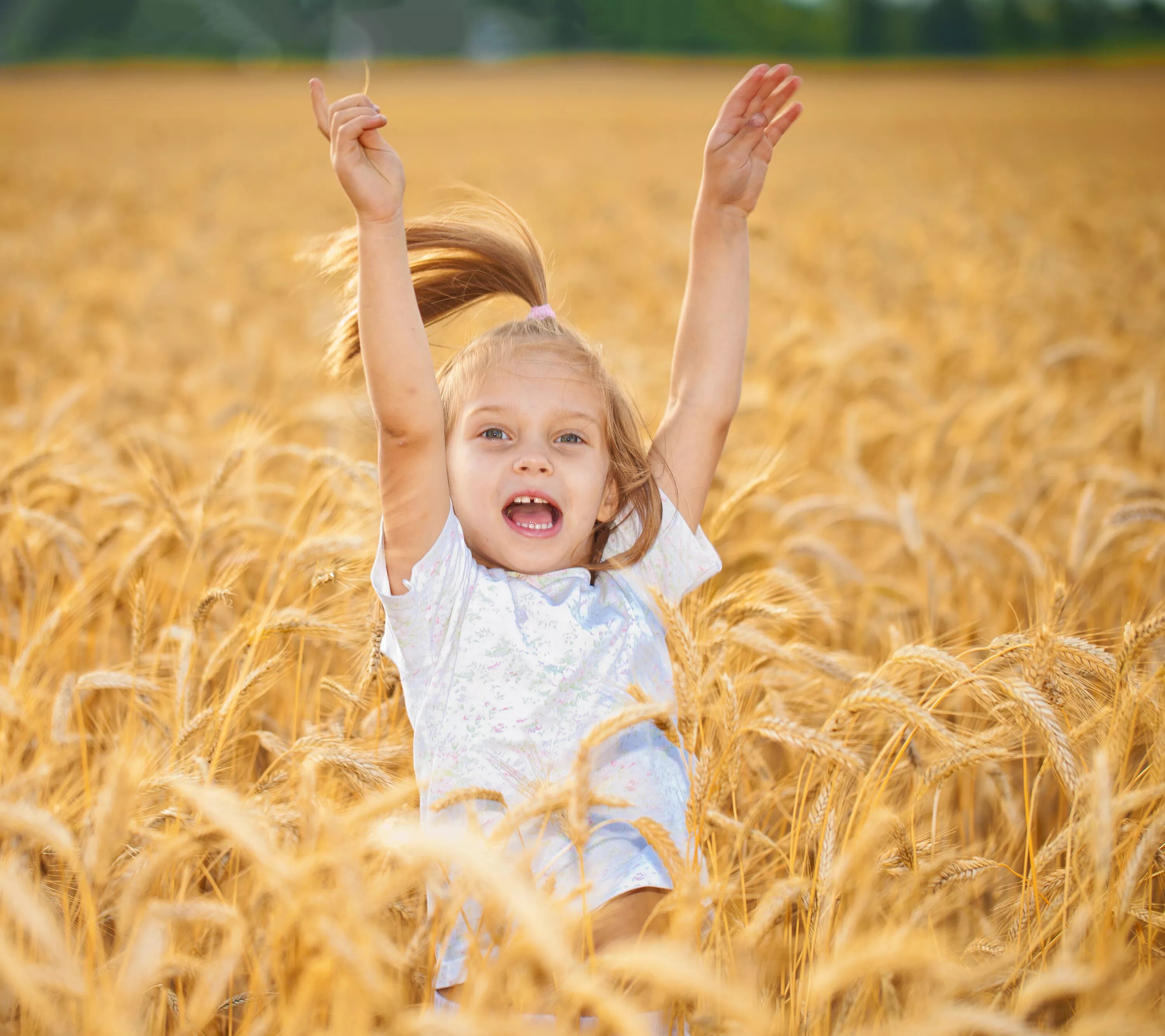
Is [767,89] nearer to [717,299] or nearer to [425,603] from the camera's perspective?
[717,299]

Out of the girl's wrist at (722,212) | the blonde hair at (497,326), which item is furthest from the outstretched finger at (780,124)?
the blonde hair at (497,326)

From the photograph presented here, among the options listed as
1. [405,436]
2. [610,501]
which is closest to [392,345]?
[405,436]

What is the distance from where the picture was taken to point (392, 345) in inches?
57.0

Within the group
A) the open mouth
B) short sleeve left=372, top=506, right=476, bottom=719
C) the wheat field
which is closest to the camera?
the wheat field

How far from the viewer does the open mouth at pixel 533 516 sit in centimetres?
161

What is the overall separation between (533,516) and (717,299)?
2.02 feet

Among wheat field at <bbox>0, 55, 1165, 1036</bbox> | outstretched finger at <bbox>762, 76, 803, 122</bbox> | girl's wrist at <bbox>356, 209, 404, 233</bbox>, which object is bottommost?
wheat field at <bbox>0, 55, 1165, 1036</bbox>

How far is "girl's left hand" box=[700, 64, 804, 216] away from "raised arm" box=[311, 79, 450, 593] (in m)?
0.70

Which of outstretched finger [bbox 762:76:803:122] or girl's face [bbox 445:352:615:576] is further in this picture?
outstretched finger [bbox 762:76:803:122]

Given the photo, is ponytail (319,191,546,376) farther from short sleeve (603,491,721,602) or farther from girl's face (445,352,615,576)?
short sleeve (603,491,721,602)

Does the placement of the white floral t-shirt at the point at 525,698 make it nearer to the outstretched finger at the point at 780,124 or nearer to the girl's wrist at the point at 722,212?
the girl's wrist at the point at 722,212

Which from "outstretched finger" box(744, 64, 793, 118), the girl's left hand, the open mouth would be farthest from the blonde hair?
"outstretched finger" box(744, 64, 793, 118)

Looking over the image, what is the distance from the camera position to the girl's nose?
1.56m

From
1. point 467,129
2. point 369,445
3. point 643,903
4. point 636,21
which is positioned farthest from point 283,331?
point 636,21
